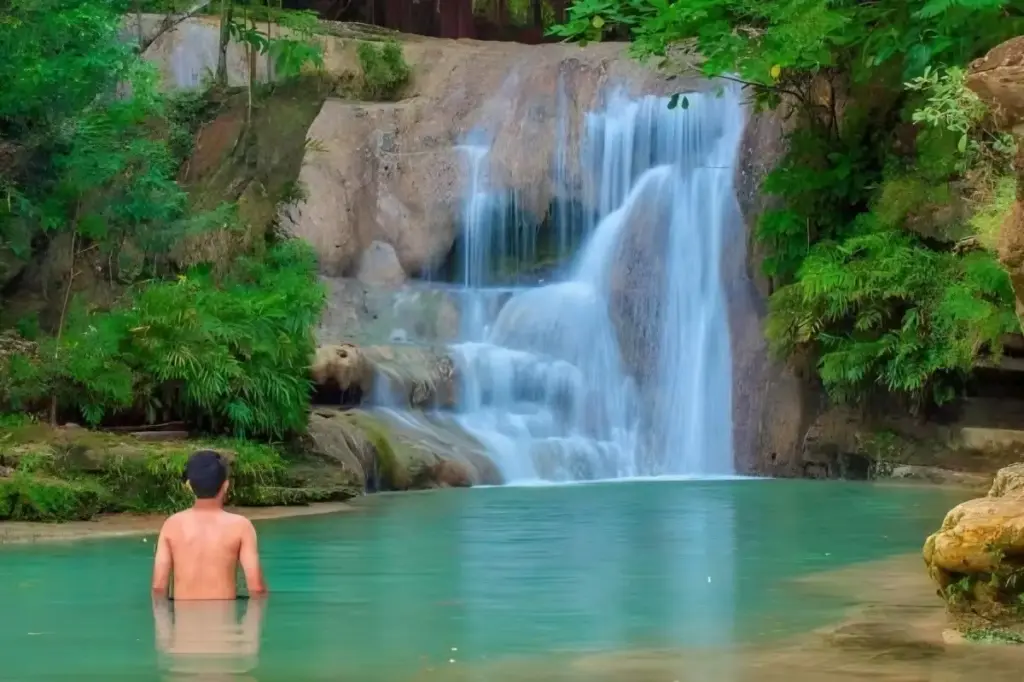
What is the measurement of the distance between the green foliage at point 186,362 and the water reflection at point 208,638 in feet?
24.2

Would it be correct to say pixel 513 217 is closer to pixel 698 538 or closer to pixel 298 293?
pixel 298 293

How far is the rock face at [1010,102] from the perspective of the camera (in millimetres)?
8188

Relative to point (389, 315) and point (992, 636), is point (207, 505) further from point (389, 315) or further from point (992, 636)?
point (389, 315)

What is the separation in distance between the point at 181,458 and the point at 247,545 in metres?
6.76

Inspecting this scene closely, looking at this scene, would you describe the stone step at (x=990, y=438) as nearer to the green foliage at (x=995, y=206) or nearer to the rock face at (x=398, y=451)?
the green foliage at (x=995, y=206)

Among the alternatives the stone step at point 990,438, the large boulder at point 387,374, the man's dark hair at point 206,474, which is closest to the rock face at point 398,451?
the large boulder at point 387,374

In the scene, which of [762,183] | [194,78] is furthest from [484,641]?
[194,78]

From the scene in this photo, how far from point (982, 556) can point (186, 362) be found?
31.3 ft

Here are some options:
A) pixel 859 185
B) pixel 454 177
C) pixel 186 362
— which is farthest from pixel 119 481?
pixel 454 177

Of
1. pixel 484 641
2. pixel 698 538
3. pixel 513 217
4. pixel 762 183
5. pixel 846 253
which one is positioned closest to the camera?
pixel 484 641

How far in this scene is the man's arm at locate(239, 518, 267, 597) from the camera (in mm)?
7664

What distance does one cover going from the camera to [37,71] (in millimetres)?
14359

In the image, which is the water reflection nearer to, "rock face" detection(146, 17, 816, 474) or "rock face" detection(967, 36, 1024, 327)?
"rock face" detection(967, 36, 1024, 327)

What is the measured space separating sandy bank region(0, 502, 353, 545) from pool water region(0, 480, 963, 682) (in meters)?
0.55
